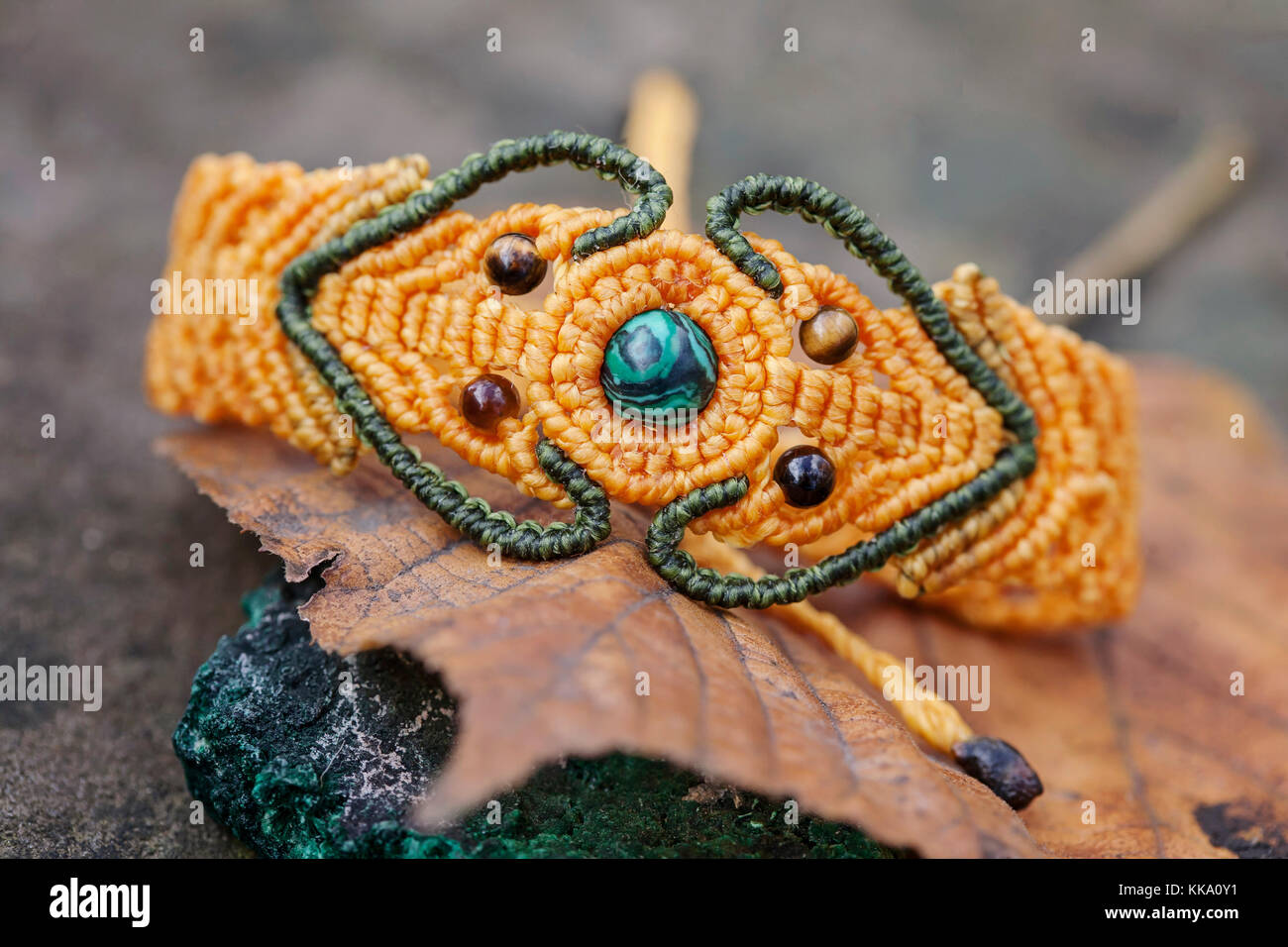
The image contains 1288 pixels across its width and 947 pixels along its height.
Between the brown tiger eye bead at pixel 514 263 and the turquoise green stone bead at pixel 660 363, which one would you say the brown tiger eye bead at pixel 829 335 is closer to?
the turquoise green stone bead at pixel 660 363

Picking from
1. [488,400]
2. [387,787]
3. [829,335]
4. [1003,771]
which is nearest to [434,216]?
[488,400]

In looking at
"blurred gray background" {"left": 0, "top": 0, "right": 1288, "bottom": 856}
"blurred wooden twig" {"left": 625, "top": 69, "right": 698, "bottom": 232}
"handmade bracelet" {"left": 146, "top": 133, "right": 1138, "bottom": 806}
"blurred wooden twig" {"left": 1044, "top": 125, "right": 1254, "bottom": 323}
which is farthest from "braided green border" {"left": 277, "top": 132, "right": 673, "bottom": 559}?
"blurred wooden twig" {"left": 1044, "top": 125, "right": 1254, "bottom": 323}

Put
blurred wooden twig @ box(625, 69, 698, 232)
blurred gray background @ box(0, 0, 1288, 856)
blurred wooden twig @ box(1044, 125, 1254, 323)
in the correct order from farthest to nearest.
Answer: blurred wooden twig @ box(1044, 125, 1254, 323), blurred wooden twig @ box(625, 69, 698, 232), blurred gray background @ box(0, 0, 1288, 856)

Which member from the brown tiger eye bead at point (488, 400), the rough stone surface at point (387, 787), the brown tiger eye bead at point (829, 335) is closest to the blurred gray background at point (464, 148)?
the rough stone surface at point (387, 787)

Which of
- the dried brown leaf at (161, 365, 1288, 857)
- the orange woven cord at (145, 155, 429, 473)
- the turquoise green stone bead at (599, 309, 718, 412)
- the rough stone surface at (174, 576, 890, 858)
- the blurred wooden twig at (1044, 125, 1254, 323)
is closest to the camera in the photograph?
the dried brown leaf at (161, 365, 1288, 857)

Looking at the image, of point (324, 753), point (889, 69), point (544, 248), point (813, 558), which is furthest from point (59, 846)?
point (889, 69)

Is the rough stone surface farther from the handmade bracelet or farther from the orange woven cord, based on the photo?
the orange woven cord
